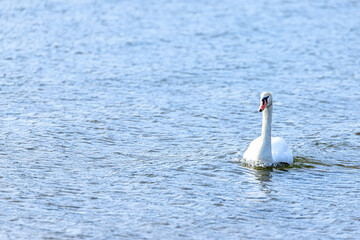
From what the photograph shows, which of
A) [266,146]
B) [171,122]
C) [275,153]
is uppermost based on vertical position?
[171,122]

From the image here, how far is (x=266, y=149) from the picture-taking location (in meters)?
11.0

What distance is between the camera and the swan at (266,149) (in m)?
11.0

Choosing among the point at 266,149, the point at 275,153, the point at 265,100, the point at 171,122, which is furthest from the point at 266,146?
the point at 171,122

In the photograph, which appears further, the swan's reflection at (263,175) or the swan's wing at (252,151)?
the swan's wing at (252,151)

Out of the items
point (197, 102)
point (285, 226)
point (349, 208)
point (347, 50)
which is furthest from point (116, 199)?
point (347, 50)

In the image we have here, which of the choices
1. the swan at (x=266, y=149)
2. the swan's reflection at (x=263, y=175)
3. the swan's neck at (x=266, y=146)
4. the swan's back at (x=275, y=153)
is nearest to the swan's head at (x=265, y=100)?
the swan at (x=266, y=149)

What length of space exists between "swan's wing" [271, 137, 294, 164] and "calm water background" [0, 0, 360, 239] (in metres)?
0.18

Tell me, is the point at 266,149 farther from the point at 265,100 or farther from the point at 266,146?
the point at 265,100

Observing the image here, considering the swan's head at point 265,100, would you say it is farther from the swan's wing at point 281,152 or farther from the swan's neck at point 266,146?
the swan's wing at point 281,152

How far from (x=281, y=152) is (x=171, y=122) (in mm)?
2867

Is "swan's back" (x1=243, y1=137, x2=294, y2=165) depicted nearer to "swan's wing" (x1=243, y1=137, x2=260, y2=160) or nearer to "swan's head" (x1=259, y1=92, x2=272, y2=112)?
"swan's wing" (x1=243, y1=137, x2=260, y2=160)

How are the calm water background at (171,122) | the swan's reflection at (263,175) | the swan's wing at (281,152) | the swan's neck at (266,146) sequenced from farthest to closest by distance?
the swan's wing at (281,152) < the swan's neck at (266,146) < the swan's reflection at (263,175) < the calm water background at (171,122)

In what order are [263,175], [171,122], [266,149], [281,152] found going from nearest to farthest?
1. [263,175]
2. [266,149]
3. [281,152]
4. [171,122]

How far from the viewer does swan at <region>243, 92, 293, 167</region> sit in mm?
10961
